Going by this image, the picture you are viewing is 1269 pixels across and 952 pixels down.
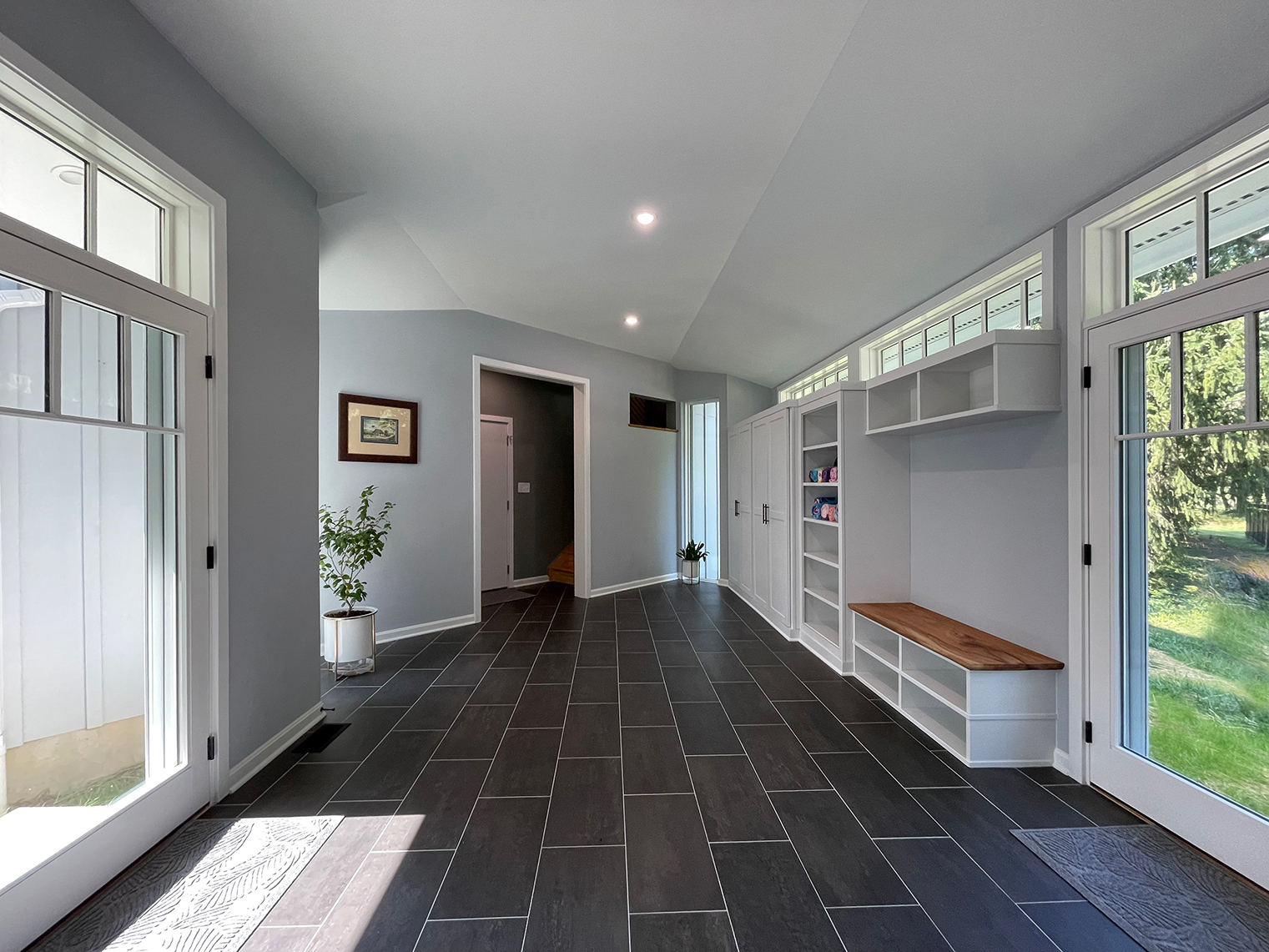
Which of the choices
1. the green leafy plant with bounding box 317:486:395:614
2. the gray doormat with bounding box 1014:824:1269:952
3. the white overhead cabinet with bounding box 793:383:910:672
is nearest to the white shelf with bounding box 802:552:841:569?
the white overhead cabinet with bounding box 793:383:910:672

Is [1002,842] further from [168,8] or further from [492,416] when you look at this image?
[492,416]

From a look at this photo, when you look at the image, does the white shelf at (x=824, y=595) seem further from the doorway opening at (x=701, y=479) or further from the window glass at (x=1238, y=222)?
the doorway opening at (x=701, y=479)

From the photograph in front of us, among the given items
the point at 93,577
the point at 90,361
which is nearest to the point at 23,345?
the point at 90,361

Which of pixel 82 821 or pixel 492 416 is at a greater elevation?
pixel 492 416

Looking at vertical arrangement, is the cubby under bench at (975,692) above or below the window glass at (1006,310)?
below

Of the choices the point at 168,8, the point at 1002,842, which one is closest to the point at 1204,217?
the point at 1002,842

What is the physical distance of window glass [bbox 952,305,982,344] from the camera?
9.71 feet

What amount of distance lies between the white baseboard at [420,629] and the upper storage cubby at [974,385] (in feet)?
11.6

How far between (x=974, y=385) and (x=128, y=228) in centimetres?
357

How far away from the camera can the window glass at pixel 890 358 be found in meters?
3.83

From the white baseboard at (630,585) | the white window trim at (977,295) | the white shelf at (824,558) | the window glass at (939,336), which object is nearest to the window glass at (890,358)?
the white window trim at (977,295)

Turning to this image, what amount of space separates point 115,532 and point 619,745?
208 centimetres

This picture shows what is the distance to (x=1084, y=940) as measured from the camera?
145cm

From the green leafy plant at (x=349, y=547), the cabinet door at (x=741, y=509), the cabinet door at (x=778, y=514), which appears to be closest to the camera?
the green leafy plant at (x=349, y=547)
